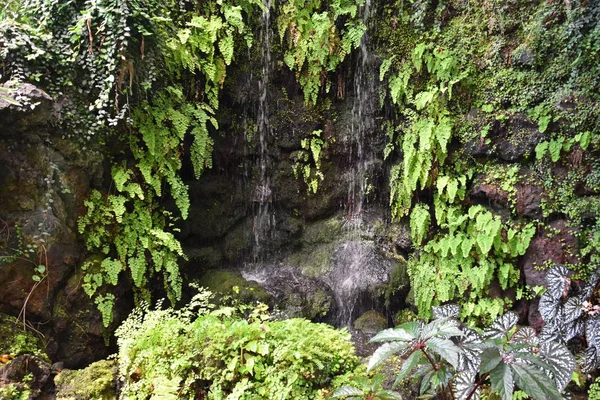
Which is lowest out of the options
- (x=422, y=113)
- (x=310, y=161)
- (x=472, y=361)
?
(x=472, y=361)

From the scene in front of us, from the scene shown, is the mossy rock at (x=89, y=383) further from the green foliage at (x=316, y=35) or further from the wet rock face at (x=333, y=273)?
the green foliage at (x=316, y=35)

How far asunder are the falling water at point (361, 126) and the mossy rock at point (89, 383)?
182 inches

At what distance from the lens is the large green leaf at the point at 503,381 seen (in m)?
2.02

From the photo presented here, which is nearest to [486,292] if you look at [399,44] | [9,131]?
[399,44]

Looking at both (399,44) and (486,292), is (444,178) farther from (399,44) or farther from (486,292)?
(399,44)

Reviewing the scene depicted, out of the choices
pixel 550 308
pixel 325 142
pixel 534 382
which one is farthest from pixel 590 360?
pixel 325 142

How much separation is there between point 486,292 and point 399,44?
4.15 meters

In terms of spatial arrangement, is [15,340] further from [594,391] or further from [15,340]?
[594,391]

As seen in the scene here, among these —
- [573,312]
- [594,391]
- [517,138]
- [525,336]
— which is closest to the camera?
[525,336]

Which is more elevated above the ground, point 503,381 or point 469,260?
point 503,381

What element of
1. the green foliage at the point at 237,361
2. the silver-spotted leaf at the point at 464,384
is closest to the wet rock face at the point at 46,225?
the green foliage at the point at 237,361

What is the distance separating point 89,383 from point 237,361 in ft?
5.42

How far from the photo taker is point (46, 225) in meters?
4.73

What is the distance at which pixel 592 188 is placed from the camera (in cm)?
524
